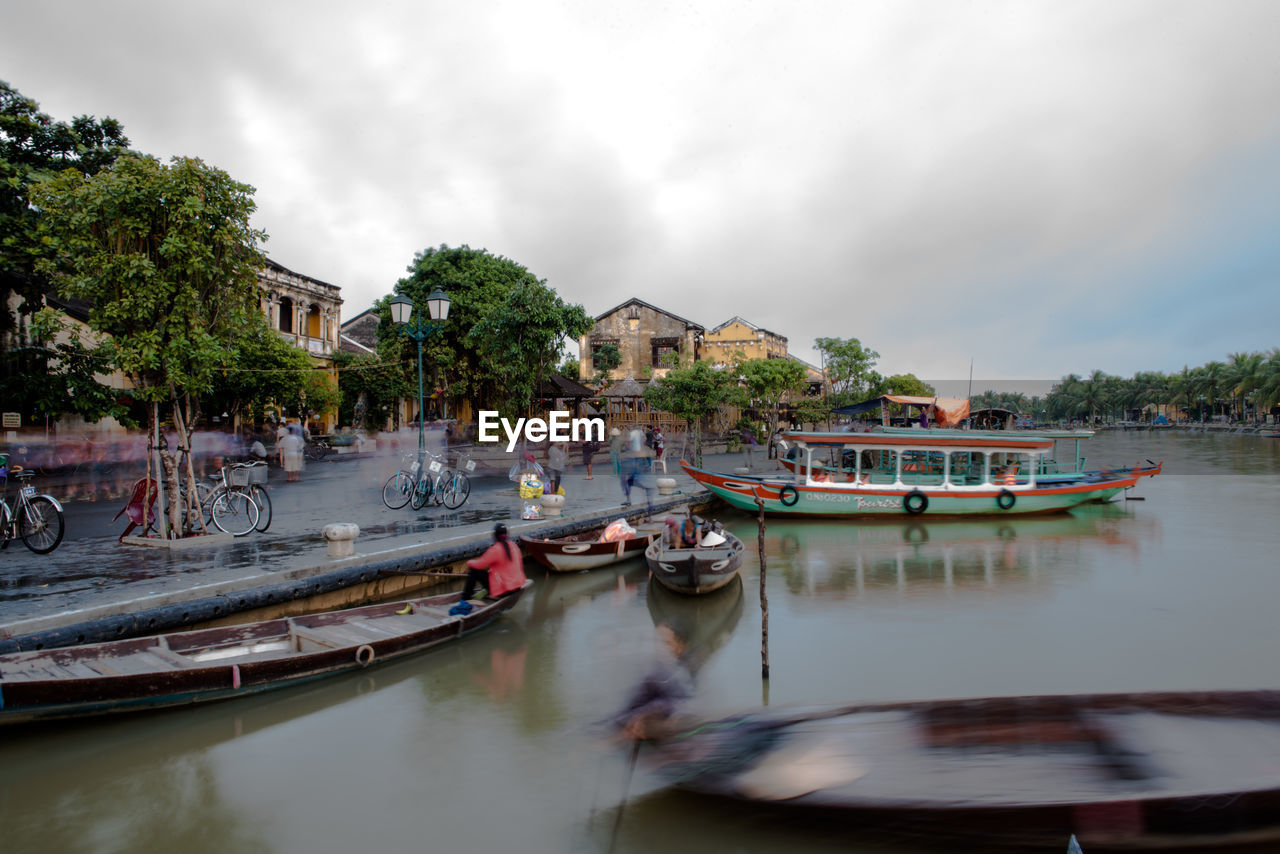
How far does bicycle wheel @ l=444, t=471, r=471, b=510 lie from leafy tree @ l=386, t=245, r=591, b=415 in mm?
9411

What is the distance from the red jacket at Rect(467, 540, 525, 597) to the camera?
377 inches

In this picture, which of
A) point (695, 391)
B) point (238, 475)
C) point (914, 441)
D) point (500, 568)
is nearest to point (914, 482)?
point (914, 441)

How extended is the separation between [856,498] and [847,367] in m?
28.2

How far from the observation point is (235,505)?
38.5 ft

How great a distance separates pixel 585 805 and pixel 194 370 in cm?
845

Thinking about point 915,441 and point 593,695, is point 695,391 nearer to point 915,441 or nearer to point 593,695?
point 915,441

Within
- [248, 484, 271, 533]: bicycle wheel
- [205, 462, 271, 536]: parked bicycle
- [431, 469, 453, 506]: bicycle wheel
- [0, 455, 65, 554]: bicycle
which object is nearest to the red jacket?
[205, 462, 271, 536]: parked bicycle

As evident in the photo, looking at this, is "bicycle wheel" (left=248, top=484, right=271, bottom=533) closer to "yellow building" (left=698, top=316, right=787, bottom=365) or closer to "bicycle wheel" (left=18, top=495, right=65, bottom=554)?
"bicycle wheel" (left=18, top=495, right=65, bottom=554)

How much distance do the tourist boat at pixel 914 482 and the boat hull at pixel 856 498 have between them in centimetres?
3

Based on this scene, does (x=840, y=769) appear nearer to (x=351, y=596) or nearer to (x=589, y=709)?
(x=589, y=709)

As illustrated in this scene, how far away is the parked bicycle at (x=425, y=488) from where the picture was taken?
49.7 ft

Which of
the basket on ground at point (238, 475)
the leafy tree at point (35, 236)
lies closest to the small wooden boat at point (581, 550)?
the basket on ground at point (238, 475)

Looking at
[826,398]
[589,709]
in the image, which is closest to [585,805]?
[589,709]

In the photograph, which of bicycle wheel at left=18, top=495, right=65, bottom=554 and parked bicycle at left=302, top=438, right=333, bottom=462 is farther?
parked bicycle at left=302, top=438, right=333, bottom=462
